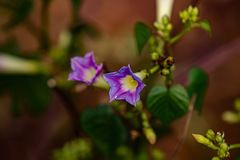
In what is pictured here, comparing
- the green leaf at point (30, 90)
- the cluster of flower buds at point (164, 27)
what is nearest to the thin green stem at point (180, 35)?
the cluster of flower buds at point (164, 27)

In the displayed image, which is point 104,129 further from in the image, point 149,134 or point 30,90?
point 30,90

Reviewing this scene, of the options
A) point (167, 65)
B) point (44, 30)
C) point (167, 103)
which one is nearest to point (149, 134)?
point (167, 103)

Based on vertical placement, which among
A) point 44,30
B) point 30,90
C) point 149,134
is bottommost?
point 149,134

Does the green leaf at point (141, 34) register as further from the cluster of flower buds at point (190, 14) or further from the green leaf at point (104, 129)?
the green leaf at point (104, 129)

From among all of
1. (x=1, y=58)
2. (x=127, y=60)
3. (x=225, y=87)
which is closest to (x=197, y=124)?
(x=225, y=87)

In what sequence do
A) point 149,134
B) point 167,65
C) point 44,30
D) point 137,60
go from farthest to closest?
point 137,60
point 44,30
point 149,134
point 167,65

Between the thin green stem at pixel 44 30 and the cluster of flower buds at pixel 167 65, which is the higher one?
the thin green stem at pixel 44 30

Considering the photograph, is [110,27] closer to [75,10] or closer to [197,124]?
[75,10]
